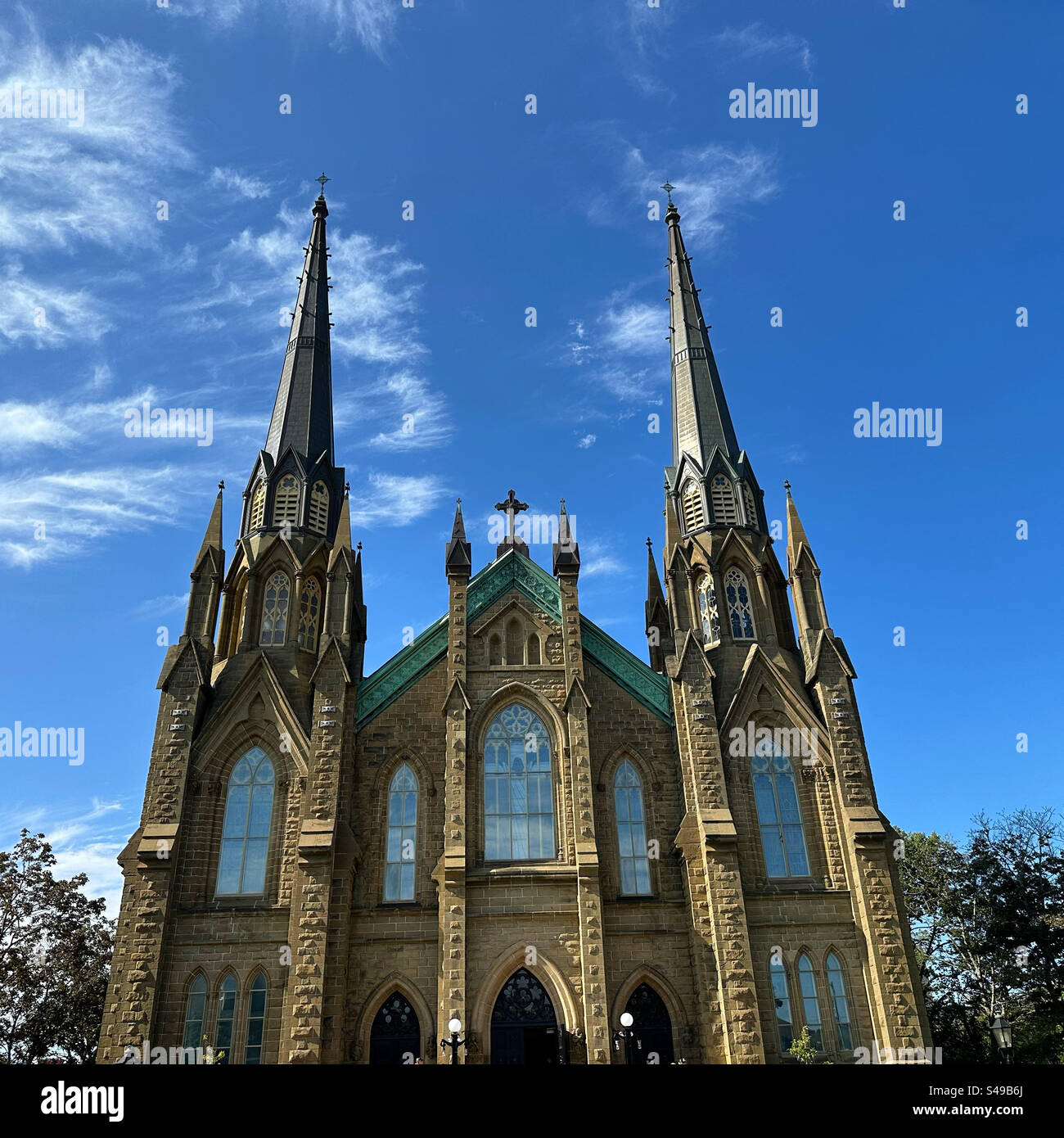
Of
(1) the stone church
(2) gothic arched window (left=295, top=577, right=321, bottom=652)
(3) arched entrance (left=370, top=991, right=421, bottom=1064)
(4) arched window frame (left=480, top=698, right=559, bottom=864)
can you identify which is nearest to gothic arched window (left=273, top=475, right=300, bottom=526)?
(1) the stone church

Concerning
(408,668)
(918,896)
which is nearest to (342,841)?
(408,668)

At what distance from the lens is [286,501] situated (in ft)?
92.3

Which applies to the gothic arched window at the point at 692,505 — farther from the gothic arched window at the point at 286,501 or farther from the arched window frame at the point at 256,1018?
the arched window frame at the point at 256,1018

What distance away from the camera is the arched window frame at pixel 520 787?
2286 cm

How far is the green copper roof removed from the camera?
81.9 feet

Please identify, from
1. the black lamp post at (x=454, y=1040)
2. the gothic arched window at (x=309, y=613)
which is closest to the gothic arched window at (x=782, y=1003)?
the black lamp post at (x=454, y=1040)

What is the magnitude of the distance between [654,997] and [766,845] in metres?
4.65

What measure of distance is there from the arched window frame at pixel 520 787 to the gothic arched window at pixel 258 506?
383 inches

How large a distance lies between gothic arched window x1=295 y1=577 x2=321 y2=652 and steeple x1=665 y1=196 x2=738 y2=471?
495 inches

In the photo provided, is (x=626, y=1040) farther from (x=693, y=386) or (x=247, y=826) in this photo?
(x=693, y=386)

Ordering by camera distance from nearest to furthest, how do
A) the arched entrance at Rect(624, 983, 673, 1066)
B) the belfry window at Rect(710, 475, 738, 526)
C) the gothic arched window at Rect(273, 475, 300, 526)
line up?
1. the arched entrance at Rect(624, 983, 673, 1066)
2. the gothic arched window at Rect(273, 475, 300, 526)
3. the belfry window at Rect(710, 475, 738, 526)

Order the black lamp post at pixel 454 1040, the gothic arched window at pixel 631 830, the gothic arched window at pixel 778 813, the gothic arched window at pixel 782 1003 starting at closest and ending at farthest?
the black lamp post at pixel 454 1040 → the gothic arched window at pixel 782 1003 → the gothic arched window at pixel 631 830 → the gothic arched window at pixel 778 813

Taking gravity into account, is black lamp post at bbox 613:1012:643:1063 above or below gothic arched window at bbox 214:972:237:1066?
below

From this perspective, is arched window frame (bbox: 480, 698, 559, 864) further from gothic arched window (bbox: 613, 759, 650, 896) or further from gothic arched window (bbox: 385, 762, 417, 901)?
gothic arched window (bbox: 385, 762, 417, 901)
